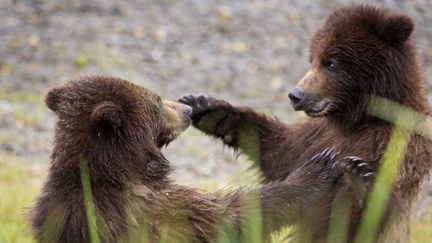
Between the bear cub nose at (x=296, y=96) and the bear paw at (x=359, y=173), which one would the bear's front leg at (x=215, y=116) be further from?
the bear paw at (x=359, y=173)

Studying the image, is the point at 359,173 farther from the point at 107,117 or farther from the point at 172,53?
the point at 172,53

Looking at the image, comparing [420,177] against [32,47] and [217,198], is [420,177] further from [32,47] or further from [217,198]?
[32,47]

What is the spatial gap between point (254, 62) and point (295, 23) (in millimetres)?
918

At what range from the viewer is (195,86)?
11750 mm

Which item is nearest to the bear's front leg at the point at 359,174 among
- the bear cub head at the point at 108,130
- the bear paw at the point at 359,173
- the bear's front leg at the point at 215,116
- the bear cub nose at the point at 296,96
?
the bear paw at the point at 359,173

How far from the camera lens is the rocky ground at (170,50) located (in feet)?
36.4

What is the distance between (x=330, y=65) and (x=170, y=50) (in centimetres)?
651

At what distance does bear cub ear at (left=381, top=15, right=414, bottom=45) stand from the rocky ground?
462 cm

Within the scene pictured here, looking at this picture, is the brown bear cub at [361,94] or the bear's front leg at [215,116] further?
the bear's front leg at [215,116]

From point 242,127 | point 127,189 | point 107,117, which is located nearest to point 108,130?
point 107,117

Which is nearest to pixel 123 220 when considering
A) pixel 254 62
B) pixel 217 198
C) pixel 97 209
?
pixel 97 209

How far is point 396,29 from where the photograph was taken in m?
5.98

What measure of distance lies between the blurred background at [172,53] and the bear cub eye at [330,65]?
399 centimetres

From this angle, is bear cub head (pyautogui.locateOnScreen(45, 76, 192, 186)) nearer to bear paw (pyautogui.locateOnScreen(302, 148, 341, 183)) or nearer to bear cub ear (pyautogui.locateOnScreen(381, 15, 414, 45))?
bear paw (pyautogui.locateOnScreen(302, 148, 341, 183))
